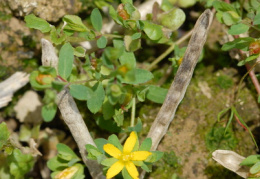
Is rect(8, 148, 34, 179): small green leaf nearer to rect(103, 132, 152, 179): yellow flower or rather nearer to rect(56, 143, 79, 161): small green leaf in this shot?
A: rect(56, 143, 79, 161): small green leaf

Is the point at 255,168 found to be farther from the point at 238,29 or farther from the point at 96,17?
the point at 96,17

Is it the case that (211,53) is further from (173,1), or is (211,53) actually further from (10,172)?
(10,172)

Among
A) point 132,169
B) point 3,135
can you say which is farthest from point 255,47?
point 3,135

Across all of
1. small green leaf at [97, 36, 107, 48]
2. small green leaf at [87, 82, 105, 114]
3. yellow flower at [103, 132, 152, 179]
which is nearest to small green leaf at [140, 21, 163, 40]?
small green leaf at [97, 36, 107, 48]

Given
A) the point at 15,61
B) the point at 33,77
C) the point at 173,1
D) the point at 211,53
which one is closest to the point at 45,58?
the point at 33,77

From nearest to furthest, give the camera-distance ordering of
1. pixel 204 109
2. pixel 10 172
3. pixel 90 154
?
pixel 90 154 → pixel 10 172 → pixel 204 109

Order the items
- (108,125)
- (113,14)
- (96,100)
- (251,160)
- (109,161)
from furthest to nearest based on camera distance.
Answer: (108,125) < (113,14) < (251,160) < (96,100) < (109,161)

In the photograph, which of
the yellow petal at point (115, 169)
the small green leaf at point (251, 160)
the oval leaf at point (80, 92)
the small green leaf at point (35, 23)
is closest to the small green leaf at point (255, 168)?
the small green leaf at point (251, 160)
